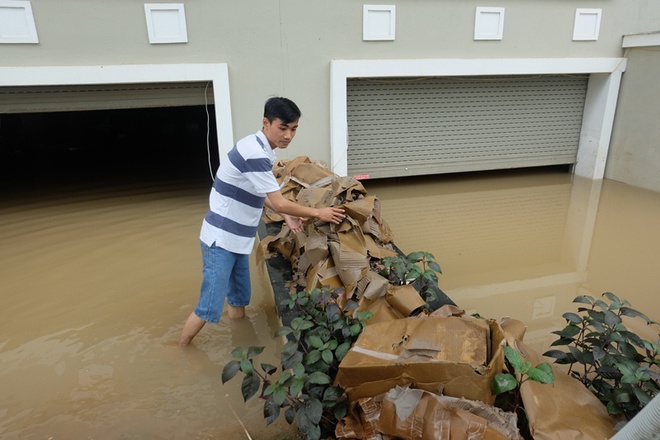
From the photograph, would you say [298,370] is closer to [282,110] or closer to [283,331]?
[283,331]

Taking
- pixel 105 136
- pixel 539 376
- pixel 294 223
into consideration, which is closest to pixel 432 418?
pixel 539 376

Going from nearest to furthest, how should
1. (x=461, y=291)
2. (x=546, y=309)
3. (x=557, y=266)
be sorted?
(x=546, y=309), (x=461, y=291), (x=557, y=266)

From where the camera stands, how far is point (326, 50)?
19.6ft

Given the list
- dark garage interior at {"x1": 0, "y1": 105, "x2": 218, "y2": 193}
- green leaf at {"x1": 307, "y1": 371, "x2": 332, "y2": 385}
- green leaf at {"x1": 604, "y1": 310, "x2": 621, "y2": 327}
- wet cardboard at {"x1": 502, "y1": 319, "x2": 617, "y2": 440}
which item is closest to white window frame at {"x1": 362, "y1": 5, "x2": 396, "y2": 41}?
dark garage interior at {"x1": 0, "y1": 105, "x2": 218, "y2": 193}

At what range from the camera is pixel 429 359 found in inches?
66.5

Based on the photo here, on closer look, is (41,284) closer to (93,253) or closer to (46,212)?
(93,253)

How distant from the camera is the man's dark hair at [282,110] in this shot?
2471mm

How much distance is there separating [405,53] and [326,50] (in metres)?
1.19

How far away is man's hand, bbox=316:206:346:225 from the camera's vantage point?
2701 mm

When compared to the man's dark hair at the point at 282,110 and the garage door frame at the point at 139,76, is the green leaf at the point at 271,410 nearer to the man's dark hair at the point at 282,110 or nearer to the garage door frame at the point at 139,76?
the man's dark hair at the point at 282,110

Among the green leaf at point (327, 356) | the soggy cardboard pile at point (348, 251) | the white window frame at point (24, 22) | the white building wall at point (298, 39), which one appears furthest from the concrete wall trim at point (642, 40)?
the white window frame at point (24, 22)

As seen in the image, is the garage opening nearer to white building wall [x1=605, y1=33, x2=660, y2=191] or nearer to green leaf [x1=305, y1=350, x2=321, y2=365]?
green leaf [x1=305, y1=350, x2=321, y2=365]

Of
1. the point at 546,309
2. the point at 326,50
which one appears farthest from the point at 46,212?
the point at 546,309

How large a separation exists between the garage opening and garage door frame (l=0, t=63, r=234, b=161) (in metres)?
0.31
